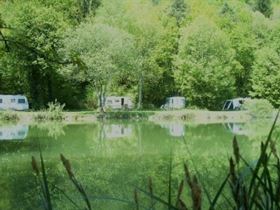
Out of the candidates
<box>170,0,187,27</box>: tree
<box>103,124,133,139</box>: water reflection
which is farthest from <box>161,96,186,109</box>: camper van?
<box>103,124,133,139</box>: water reflection

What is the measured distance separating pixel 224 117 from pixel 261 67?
7.86 meters

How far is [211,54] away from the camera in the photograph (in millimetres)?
42250

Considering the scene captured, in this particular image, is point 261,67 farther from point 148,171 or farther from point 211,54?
point 148,171

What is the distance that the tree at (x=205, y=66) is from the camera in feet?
135

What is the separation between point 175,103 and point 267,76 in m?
7.38

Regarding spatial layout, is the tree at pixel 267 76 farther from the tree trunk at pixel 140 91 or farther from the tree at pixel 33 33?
the tree at pixel 33 33

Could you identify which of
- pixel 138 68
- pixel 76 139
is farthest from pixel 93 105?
pixel 76 139

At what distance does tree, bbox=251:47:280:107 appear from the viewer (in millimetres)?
40094

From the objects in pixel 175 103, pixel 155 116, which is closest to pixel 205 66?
pixel 175 103

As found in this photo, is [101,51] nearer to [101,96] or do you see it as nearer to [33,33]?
[101,96]

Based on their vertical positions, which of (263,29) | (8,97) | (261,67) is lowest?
(8,97)

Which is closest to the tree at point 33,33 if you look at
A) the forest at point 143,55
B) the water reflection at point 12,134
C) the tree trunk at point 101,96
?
the forest at point 143,55

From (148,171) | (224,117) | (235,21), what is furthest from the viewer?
(235,21)

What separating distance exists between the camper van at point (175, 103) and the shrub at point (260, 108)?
737 cm
